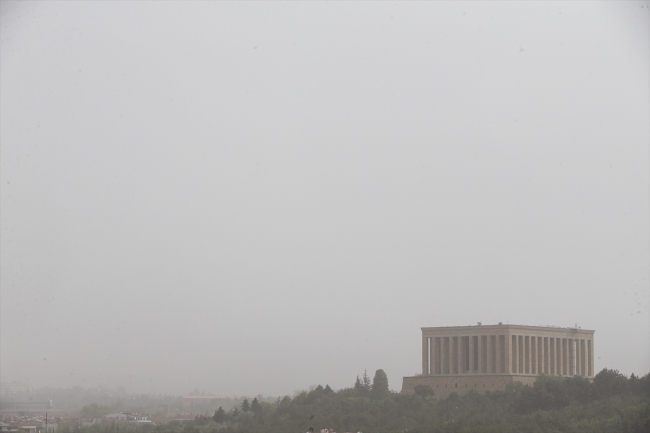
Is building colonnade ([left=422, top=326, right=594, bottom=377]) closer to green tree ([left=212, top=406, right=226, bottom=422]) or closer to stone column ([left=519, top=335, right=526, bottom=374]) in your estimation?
stone column ([left=519, top=335, right=526, bottom=374])

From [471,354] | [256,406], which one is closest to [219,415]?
[256,406]

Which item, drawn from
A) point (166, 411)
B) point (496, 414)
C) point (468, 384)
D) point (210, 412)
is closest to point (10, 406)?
point (166, 411)

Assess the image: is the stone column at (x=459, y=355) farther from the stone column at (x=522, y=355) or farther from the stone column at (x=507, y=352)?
the stone column at (x=522, y=355)

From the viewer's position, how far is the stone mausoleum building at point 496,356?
397 ft

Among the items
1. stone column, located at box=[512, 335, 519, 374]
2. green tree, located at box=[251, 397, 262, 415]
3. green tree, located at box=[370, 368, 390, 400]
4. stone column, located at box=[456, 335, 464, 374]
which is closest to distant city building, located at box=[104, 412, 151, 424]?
green tree, located at box=[251, 397, 262, 415]

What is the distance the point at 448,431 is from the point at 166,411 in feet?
84.4

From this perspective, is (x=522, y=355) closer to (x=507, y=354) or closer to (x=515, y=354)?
(x=515, y=354)

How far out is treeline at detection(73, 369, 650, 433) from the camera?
8438cm

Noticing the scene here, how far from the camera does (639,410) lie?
7588cm

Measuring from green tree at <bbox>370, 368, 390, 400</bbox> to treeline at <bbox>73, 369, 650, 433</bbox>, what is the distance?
0.39 feet

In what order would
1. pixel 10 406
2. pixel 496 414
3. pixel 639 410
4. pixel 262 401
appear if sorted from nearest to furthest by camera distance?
pixel 639 410
pixel 10 406
pixel 496 414
pixel 262 401

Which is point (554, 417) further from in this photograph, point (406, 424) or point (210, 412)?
point (210, 412)

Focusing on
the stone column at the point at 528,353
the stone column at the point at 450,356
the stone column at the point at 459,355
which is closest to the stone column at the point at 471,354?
the stone column at the point at 459,355

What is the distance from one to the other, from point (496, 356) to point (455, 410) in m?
19.2
